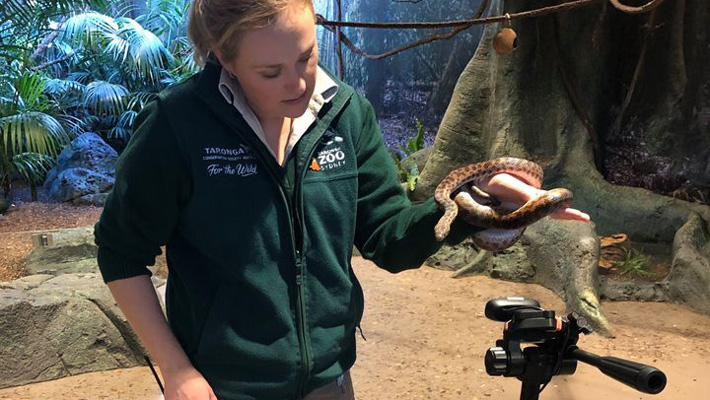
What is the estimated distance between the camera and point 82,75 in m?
8.02

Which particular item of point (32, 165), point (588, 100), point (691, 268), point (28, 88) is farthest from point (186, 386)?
point (32, 165)

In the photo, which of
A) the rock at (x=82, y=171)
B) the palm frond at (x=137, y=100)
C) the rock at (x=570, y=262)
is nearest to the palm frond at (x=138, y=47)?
the palm frond at (x=137, y=100)

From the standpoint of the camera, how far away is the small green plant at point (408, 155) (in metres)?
5.35

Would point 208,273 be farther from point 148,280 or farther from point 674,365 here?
point 674,365

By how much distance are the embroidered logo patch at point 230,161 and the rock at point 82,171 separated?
19.3 ft

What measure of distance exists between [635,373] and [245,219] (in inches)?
28.3

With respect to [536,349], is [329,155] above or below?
above

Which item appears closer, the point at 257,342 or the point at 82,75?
the point at 257,342

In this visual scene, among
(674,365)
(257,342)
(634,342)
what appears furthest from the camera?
(634,342)

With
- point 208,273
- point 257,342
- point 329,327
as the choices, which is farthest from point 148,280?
point 329,327

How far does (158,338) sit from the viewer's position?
1204mm

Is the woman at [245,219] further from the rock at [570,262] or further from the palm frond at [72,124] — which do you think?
the palm frond at [72,124]

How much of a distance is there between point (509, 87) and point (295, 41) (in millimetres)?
3831

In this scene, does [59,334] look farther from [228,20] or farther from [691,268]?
[691,268]
